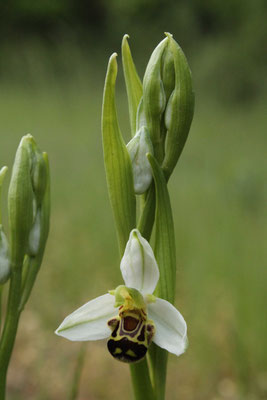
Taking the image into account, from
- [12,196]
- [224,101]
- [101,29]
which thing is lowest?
[12,196]

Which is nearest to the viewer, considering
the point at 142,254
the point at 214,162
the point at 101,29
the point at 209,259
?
the point at 142,254

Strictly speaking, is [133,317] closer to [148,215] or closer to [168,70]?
[148,215]

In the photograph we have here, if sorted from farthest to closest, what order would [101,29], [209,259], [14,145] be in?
[101,29], [14,145], [209,259]

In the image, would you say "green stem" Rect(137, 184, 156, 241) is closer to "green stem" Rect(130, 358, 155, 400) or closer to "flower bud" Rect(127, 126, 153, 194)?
"flower bud" Rect(127, 126, 153, 194)

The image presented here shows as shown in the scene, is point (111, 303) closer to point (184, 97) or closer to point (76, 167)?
point (184, 97)

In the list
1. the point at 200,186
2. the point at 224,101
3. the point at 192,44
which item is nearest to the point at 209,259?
the point at 200,186

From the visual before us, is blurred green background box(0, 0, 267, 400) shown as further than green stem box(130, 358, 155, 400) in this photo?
Yes

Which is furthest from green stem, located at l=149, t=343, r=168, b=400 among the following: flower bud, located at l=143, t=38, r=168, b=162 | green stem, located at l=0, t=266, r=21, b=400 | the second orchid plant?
flower bud, located at l=143, t=38, r=168, b=162

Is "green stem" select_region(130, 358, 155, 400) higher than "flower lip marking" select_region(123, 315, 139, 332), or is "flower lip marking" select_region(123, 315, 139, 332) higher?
"flower lip marking" select_region(123, 315, 139, 332)
